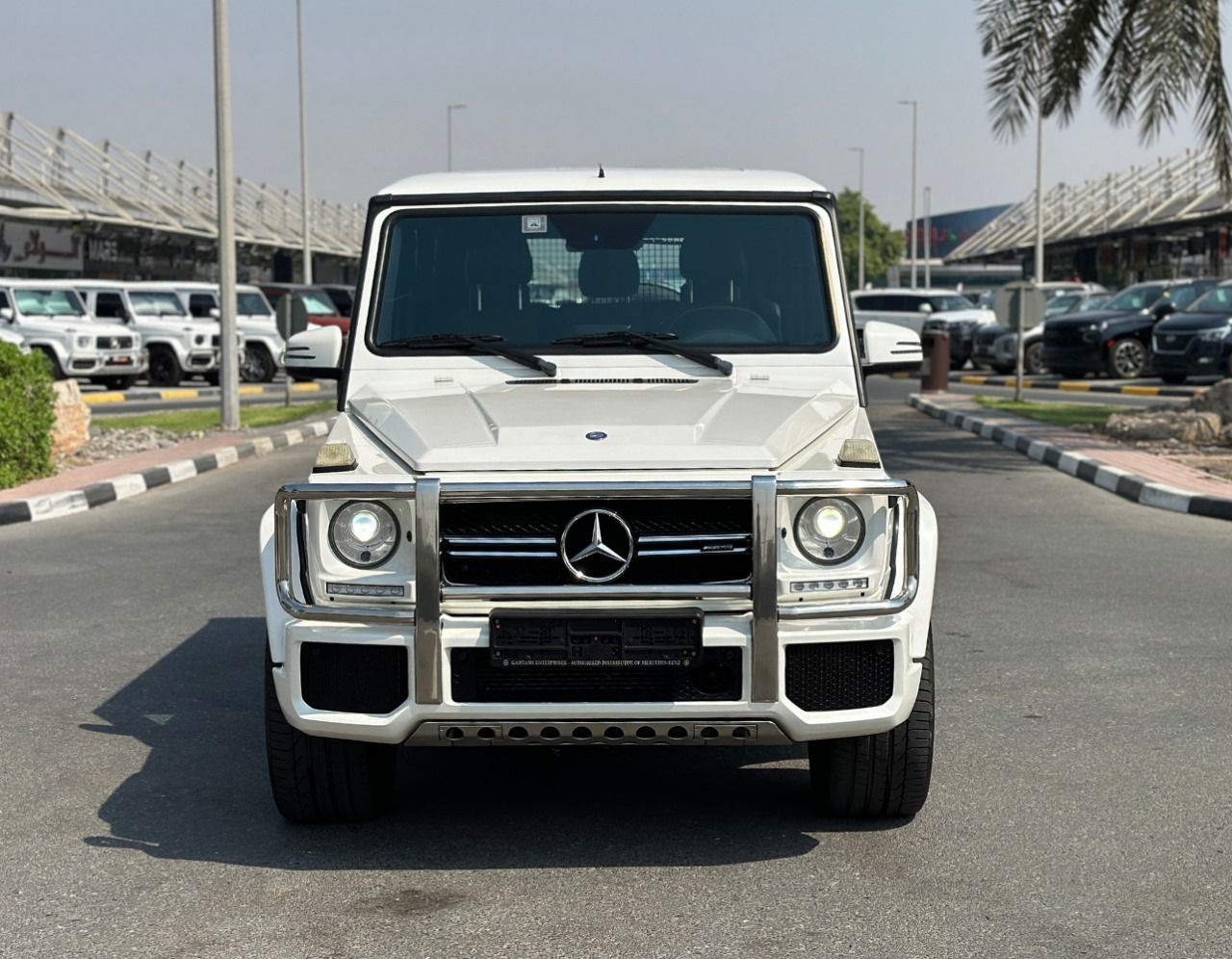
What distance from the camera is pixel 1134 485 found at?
13914mm

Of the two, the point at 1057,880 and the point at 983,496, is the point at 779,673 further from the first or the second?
the point at 983,496

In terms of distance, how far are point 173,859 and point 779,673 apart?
1637mm

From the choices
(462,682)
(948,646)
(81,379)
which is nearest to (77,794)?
(462,682)

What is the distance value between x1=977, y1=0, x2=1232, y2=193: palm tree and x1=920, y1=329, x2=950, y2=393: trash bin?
847 cm

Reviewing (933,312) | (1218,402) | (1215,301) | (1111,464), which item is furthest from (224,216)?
(933,312)

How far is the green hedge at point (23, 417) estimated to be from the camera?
46.7 ft

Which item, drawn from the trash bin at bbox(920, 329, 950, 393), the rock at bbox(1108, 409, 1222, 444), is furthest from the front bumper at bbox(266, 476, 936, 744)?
the trash bin at bbox(920, 329, 950, 393)

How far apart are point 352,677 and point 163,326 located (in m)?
28.6

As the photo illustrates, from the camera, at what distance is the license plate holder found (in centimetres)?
436

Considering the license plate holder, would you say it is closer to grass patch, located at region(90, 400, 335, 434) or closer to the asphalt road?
the asphalt road

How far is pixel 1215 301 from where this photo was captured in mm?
28625

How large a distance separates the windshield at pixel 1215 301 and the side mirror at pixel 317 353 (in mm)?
24647

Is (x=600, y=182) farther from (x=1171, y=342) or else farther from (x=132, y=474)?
(x=1171, y=342)

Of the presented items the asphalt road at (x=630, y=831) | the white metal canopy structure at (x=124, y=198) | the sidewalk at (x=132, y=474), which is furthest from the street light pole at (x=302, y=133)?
the asphalt road at (x=630, y=831)
